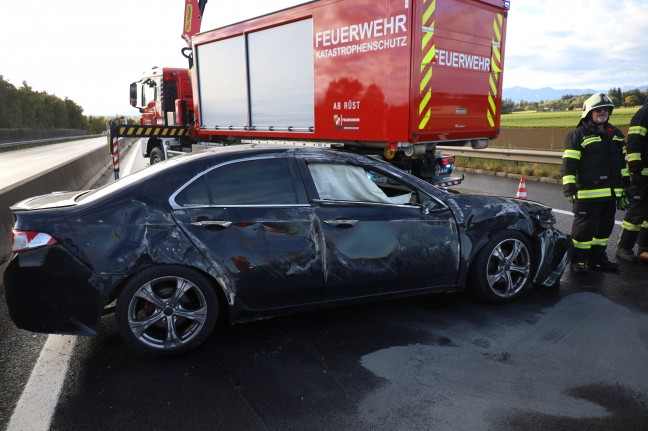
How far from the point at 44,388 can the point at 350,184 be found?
2489mm

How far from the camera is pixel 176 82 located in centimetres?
1300

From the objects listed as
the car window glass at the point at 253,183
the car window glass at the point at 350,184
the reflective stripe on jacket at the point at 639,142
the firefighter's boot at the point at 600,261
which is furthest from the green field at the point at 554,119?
the car window glass at the point at 253,183

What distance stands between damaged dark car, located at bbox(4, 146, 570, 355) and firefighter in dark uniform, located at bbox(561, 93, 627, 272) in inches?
52.0

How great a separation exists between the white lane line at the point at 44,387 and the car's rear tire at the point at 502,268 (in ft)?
10.4

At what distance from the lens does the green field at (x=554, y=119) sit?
21.0 metres

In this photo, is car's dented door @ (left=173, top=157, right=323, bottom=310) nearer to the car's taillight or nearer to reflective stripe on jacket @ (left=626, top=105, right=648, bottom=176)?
the car's taillight

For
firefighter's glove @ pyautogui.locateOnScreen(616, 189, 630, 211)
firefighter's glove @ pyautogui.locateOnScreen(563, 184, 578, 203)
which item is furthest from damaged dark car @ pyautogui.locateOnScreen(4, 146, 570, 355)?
firefighter's glove @ pyautogui.locateOnScreen(616, 189, 630, 211)

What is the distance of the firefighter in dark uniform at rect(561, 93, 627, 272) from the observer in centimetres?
495

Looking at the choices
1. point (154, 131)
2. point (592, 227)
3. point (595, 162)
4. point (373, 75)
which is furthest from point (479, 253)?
point (154, 131)

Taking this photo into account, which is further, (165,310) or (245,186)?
A: (245,186)

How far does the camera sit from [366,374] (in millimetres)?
3066

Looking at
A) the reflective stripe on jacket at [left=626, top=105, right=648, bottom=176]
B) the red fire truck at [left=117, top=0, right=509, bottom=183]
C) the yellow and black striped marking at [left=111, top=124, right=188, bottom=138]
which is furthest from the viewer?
the yellow and black striped marking at [left=111, top=124, right=188, bottom=138]

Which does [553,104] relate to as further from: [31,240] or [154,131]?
[31,240]

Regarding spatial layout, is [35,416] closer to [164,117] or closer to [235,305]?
[235,305]
